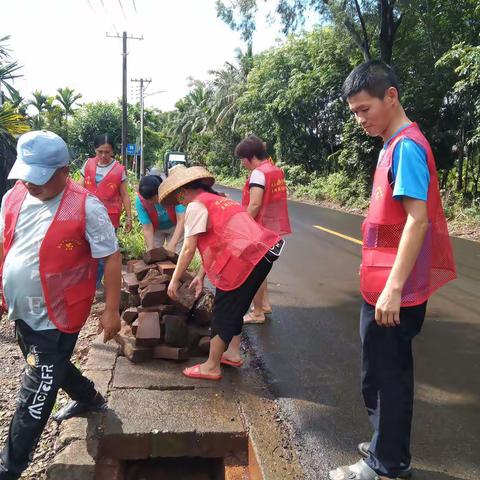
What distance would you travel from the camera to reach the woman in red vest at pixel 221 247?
3.34 m

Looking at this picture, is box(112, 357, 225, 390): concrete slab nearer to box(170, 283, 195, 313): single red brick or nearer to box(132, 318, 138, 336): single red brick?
box(132, 318, 138, 336): single red brick

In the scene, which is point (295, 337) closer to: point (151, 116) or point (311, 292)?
point (311, 292)

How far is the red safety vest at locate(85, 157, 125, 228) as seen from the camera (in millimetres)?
5793

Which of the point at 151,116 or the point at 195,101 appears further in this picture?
the point at 151,116

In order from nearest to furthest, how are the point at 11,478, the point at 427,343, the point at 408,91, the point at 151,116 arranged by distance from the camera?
the point at 11,478 < the point at 427,343 < the point at 408,91 < the point at 151,116

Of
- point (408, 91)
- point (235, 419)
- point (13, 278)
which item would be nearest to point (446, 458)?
point (235, 419)

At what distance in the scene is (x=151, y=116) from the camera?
6366 centimetres

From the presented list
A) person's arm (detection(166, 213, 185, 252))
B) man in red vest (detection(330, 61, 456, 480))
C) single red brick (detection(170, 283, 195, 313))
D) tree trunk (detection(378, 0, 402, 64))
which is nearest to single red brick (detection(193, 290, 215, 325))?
single red brick (detection(170, 283, 195, 313))

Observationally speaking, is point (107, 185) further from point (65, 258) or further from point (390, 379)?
point (390, 379)

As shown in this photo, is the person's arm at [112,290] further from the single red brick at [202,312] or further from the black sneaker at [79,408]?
the single red brick at [202,312]

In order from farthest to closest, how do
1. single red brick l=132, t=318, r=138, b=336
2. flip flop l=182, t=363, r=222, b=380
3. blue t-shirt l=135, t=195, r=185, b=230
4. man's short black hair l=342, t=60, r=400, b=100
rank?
1. blue t-shirt l=135, t=195, r=185, b=230
2. single red brick l=132, t=318, r=138, b=336
3. flip flop l=182, t=363, r=222, b=380
4. man's short black hair l=342, t=60, r=400, b=100

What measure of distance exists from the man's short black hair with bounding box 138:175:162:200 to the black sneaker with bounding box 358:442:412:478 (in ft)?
10.4

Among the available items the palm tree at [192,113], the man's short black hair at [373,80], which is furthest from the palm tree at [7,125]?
the palm tree at [192,113]

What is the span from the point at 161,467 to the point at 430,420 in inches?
69.0
